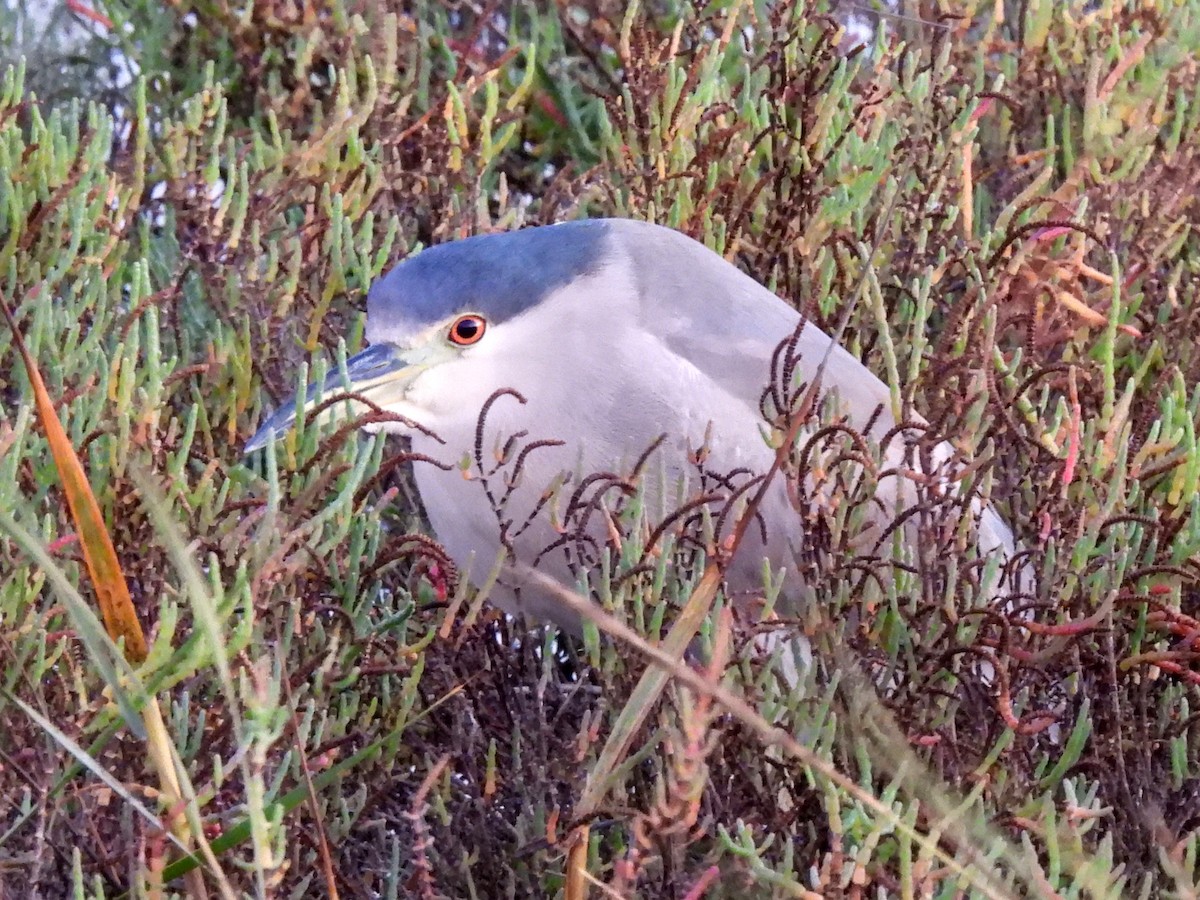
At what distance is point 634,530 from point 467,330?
624 mm

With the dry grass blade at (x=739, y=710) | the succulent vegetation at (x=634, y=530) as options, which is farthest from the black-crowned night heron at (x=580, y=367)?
the dry grass blade at (x=739, y=710)

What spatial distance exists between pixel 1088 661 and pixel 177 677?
865mm

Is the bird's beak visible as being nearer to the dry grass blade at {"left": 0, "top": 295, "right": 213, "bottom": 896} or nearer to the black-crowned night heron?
the black-crowned night heron

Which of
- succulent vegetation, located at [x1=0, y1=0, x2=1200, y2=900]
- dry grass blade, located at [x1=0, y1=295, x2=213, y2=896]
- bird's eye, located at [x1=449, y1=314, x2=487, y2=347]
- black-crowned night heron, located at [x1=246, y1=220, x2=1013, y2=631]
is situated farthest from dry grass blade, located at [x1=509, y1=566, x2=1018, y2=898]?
bird's eye, located at [x1=449, y1=314, x2=487, y2=347]

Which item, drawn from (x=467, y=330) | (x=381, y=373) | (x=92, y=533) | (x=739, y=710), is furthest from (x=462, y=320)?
(x=739, y=710)

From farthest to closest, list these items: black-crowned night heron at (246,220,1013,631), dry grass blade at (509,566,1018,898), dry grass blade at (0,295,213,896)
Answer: black-crowned night heron at (246,220,1013,631), dry grass blade at (0,295,213,896), dry grass blade at (509,566,1018,898)

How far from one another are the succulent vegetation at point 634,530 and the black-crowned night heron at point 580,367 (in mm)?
114

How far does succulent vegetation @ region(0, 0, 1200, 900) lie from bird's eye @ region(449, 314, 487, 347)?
0.18 metres

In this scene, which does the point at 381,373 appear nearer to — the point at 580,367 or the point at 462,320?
the point at 462,320

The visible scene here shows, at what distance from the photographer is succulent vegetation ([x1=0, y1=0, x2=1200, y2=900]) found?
1258 mm

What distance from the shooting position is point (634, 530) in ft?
4.98

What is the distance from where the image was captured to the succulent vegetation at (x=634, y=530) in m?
1.26

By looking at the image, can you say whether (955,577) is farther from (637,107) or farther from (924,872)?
(637,107)

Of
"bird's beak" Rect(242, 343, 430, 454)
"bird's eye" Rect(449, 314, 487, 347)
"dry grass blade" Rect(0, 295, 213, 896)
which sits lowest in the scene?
"bird's beak" Rect(242, 343, 430, 454)
